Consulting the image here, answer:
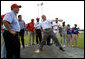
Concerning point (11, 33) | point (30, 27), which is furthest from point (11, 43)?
point (30, 27)

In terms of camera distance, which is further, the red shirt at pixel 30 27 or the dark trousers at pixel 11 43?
the red shirt at pixel 30 27

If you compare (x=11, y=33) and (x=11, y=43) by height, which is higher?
(x=11, y=33)

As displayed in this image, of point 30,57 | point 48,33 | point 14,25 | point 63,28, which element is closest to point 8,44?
point 14,25

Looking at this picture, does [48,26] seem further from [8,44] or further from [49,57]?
[8,44]

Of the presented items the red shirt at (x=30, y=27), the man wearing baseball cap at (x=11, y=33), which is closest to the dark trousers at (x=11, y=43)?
the man wearing baseball cap at (x=11, y=33)

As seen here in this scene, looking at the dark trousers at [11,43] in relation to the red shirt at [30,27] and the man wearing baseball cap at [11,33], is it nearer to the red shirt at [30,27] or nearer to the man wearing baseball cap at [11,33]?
the man wearing baseball cap at [11,33]

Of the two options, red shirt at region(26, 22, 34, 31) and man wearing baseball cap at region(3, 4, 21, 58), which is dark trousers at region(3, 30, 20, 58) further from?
red shirt at region(26, 22, 34, 31)

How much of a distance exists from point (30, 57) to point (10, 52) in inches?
83.1

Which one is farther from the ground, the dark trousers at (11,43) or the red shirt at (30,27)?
the red shirt at (30,27)

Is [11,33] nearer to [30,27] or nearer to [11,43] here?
[11,43]

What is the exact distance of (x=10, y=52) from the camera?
4418 millimetres

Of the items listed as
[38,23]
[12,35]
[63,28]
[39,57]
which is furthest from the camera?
[63,28]

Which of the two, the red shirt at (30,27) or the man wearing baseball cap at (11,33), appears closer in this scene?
the man wearing baseball cap at (11,33)

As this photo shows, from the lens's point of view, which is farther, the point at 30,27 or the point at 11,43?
the point at 30,27
